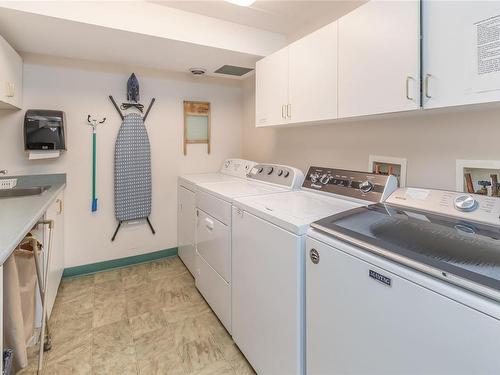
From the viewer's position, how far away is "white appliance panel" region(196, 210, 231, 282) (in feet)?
6.12

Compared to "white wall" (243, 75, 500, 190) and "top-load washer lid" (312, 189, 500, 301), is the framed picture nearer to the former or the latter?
"white wall" (243, 75, 500, 190)

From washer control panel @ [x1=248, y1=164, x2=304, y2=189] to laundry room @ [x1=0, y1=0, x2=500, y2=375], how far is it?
21 millimetres

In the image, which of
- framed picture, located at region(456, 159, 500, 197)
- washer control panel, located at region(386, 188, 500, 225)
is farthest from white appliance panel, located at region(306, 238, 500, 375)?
framed picture, located at region(456, 159, 500, 197)

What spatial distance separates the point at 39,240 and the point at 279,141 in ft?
6.89

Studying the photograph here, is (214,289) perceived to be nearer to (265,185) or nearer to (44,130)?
(265,185)

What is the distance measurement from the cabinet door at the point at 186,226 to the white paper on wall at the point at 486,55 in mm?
2098

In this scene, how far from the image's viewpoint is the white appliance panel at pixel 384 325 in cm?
71

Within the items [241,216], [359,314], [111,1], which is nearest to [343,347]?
[359,314]

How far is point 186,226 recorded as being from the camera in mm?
2840

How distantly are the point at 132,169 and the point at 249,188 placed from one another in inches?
53.8

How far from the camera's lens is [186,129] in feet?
10.4

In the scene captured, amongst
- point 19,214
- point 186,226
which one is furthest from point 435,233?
point 186,226

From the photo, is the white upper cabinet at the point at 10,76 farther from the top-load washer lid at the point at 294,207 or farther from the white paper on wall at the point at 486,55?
the white paper on wall at the point at 486,55

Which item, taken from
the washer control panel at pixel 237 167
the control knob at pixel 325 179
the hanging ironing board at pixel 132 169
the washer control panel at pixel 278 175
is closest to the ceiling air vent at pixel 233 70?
the hanging ironing board at pixel 132 169
